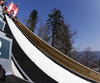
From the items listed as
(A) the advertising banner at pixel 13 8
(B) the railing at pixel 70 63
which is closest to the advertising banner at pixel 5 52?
(B) the railing at pixel 70 63

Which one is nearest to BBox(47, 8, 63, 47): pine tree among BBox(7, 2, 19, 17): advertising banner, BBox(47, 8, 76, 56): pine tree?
BBox(47, 8, 76, 56): pine tree

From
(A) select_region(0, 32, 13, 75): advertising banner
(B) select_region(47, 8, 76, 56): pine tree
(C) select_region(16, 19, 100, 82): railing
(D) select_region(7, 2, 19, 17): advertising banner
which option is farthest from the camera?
(B) select_region(47, 8, 76, 56): pine tree

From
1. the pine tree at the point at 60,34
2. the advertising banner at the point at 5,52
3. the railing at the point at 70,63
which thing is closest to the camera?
the advertising banner at the point at 5,52

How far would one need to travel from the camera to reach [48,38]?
2159 centimetres

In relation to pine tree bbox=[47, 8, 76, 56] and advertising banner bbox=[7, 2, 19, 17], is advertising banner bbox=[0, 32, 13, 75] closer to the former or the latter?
advertising banner bbox=[7, 2, 19, 17]

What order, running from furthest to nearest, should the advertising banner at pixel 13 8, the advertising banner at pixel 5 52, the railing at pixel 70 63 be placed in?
1. the advertising banner at pixel 13 8
2. the railing at pixel 70 63
3. the advertising banner at pixel 5 52

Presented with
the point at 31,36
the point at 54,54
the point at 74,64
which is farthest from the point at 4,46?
the point at 31,36

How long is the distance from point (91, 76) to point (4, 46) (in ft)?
16.2

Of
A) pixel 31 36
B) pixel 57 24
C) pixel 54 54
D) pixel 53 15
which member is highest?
pixel 53 15

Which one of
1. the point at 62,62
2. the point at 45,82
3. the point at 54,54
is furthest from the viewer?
the point at 54,54

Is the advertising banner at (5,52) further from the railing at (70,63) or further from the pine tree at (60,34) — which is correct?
the pine tree at (60,34)

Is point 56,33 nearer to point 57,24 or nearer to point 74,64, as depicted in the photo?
point 57,24

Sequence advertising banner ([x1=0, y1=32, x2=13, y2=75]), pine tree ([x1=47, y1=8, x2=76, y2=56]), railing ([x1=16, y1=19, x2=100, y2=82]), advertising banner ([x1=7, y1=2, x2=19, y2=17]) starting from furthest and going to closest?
pine tree ([x1=47, y1=8, x2=76, y2=56]) < advertising banner ([x1=7, y1=2, x2=19, y2=17]) < railing ([x1=16, y1=19, x2=100, y2=82]) < advertising banner ([x1=0, y1=32, x2=13, y2=75])

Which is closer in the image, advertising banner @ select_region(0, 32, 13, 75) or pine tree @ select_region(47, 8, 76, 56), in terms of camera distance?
advertising banner @ select_region(0, 32, 13, 75)
